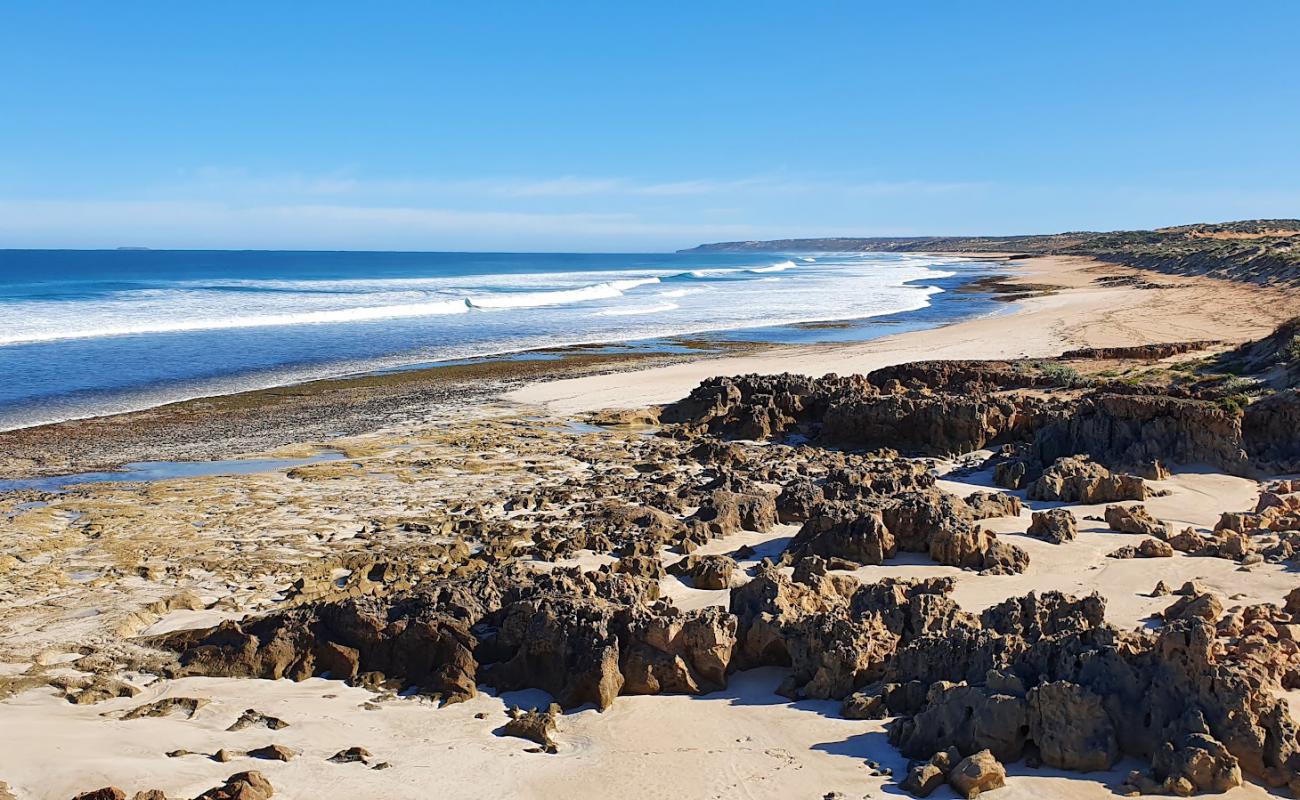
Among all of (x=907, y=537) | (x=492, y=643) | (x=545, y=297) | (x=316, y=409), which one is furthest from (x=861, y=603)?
(x=545, y=297)

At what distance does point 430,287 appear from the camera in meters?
74.5

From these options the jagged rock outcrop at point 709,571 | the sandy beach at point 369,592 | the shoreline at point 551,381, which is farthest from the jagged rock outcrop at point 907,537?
the shoreline at point 551,381

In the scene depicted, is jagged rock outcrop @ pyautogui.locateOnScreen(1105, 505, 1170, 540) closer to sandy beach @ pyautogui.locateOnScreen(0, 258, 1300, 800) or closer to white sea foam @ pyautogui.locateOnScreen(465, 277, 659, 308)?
sandy beach @ pyautogui.locateOnScreen(0, 258, 1300, 800)

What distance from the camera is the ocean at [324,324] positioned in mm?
26219

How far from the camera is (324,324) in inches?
1742

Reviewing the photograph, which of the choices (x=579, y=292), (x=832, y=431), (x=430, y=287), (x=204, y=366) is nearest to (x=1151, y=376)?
(x=832, y=431)

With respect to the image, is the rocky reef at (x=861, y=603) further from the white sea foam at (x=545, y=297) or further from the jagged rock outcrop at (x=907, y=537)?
the white sea foam at (x=545, y=297)

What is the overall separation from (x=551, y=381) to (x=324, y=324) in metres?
23.1

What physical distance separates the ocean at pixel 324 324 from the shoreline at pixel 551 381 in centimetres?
209

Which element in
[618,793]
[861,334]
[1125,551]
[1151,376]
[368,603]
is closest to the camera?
[618,793]

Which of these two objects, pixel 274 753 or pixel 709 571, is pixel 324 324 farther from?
pixel 274 753

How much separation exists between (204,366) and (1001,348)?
73.4ft

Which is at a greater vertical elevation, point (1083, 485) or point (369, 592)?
point (1083, 485)

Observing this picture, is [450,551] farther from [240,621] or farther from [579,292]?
[579,292]
